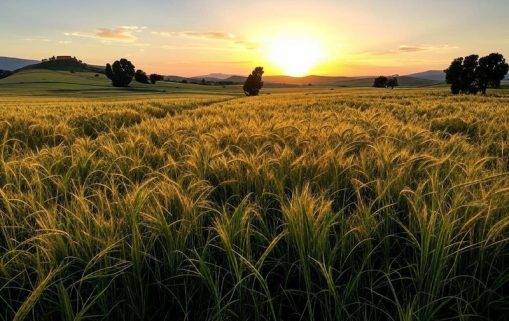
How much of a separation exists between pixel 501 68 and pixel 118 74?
8772cm

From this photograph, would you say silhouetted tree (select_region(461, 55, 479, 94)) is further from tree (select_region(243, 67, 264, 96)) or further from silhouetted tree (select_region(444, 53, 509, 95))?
tree (select_region(243, 67, 264, 96))

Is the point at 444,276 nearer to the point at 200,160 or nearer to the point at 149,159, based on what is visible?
the point at 200,160

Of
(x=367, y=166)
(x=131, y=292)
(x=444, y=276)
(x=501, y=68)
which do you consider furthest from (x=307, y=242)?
(x=501, y=68)

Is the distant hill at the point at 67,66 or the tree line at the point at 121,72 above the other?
the distant hill at the point at 67,66

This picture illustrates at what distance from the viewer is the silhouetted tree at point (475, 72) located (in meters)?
58.2

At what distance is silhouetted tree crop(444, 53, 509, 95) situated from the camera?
Answer: 58219 millimetres

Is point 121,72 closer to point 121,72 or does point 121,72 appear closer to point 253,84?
point 121,72

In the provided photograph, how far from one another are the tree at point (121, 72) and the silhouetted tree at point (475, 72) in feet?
257

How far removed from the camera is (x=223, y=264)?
5.51 ft

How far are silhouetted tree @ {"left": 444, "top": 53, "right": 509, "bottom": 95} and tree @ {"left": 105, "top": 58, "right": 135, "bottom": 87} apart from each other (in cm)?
7840

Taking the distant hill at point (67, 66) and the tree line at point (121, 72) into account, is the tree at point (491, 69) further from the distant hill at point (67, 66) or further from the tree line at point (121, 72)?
the distant hill at point (67, 66)

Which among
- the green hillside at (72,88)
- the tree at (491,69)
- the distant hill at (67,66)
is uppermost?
the distant hill at (67,66)

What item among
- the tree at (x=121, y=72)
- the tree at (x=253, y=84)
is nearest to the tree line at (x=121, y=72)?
the tree at (x=121, y=72)

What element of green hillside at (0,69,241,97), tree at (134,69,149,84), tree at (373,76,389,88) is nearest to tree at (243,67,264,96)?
green hillside at (0,69,241,97)
